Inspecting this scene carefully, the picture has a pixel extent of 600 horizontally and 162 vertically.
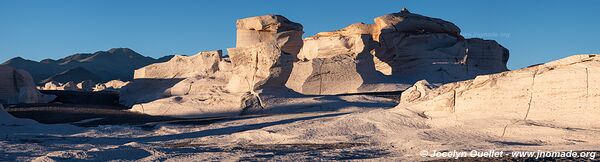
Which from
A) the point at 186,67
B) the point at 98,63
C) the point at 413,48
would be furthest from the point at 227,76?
the point at 98,63

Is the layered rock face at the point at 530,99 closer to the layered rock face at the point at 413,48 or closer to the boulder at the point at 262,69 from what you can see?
the boulder at the point at 262,69

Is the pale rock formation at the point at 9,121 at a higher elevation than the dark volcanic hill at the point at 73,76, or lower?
lower

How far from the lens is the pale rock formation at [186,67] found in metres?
23.9

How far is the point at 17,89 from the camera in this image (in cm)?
2302

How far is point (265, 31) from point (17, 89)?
937cm

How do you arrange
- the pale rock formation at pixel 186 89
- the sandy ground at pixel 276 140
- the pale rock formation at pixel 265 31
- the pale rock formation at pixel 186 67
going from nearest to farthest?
the sandy ground at pixel 276 140, the pale rock formation at pixel 186 89, the pale rock formation at pixel 265 31, the pale rock formation at pixel 186 67

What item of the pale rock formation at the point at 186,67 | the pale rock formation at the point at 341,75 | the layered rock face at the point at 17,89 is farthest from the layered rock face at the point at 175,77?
the pale rock formation at the point at 341,75

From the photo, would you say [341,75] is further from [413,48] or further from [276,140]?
[276,140]

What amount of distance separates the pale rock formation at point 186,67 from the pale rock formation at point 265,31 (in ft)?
13.3

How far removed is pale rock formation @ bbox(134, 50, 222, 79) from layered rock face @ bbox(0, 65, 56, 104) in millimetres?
4003

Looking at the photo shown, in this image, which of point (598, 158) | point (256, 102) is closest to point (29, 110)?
point (256, 102)

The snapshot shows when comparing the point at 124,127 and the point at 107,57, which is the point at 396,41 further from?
the point at 107,57

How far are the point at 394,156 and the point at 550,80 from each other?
2.97 m

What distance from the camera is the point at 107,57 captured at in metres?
76.8
